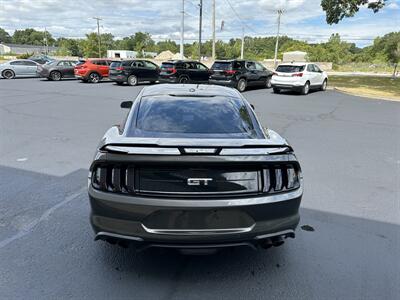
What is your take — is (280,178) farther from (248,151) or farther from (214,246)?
(214,246)

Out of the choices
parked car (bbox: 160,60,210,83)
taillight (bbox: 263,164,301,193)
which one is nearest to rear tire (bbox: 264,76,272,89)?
parked car (bbox: 160,60,210,83)

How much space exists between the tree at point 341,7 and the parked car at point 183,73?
9.43 m

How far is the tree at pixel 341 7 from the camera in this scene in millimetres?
21500

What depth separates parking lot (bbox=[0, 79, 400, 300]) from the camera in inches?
109

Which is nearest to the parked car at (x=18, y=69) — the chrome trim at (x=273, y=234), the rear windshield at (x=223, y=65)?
the rear windshield at (x=223, y=65)

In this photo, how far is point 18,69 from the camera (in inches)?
1003

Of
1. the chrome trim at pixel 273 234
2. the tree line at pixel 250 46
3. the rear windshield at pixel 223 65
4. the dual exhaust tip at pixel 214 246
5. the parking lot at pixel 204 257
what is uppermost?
the tree line at pixel 250 46

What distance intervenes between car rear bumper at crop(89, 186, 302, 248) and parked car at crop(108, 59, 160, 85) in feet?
65.9

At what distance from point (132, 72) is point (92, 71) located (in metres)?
3.49

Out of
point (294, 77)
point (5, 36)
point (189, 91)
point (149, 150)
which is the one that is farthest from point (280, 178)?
point (5, 36)

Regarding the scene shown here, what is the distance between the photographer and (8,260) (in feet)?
10.1

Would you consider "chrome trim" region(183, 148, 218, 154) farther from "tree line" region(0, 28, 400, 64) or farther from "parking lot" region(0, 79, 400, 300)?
"tree line" region(0, 28, 400, 64)

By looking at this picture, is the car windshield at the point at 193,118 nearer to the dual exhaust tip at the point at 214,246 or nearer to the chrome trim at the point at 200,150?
the chrome trim at the point at 200,150

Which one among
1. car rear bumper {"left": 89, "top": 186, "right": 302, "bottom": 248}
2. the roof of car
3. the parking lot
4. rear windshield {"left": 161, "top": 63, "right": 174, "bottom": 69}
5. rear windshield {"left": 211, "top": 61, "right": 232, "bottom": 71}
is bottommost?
the parking lot
